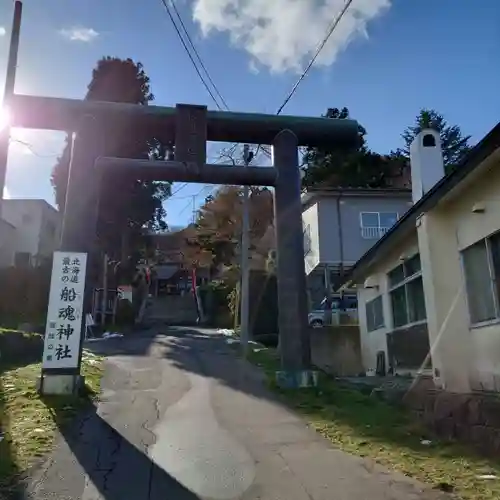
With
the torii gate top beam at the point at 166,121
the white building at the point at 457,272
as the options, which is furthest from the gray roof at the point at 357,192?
the torii gate top beam at the point at 166,121

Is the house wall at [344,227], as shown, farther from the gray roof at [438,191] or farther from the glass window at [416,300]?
the glass window at [416,300]

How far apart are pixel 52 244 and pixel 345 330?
26.0 meters

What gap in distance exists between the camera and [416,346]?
38.9 feet

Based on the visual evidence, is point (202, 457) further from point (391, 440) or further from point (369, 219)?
point (369, 219)

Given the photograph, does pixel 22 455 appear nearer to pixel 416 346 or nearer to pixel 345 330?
pixel 416 346

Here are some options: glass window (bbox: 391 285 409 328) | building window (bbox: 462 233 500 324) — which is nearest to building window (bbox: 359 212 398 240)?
glass window (bbox: 391 285 409 328)

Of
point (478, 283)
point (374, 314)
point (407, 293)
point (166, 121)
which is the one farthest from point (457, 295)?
point (374, 314)

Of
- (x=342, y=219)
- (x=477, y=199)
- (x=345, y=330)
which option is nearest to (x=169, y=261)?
(x=342, y=219)

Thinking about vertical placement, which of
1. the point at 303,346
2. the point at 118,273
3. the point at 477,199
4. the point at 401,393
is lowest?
the point at 401,393

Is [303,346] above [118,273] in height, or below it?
below

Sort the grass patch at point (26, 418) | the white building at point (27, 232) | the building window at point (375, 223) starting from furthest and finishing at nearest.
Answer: the white building at point (27, 232) → the building window at point (375, 223) → the grass patch at point (26, 418)

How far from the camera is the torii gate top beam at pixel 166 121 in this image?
10.2 metres

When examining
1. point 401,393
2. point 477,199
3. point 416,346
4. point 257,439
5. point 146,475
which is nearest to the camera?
point 146,475

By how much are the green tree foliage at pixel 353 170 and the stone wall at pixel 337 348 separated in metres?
19.0
